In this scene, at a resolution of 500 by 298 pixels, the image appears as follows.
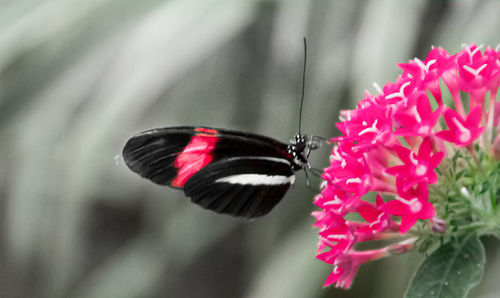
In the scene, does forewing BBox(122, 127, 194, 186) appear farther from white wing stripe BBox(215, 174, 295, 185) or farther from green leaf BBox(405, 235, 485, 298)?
green leaf BBox(405, 235, 485, 298)

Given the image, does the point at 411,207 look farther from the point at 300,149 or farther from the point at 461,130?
the point at 300,149

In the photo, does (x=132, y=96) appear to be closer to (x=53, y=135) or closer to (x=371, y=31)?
(x=53, y=135)

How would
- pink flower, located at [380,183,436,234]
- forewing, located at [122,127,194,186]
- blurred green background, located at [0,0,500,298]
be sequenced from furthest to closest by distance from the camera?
blurred green background, located at [0,0,500,298] → forewing, located at [122,127,194,186] → pink flower, located at [380,183,436,234]

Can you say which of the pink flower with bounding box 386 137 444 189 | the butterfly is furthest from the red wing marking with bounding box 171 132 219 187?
the pink flower with bounding box 386 137 444 189

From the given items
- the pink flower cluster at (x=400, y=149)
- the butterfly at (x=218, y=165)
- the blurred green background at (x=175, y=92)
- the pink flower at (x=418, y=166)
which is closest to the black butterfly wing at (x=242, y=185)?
the butterfly at (x=218, y=165)

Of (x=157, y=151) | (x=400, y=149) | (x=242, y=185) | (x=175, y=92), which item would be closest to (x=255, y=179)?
(x=242, y=185)

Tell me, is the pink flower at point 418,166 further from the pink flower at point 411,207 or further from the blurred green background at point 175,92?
the blurred green background at point 175,92
